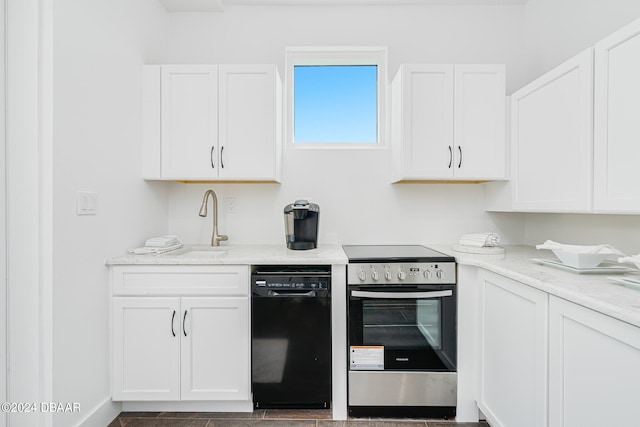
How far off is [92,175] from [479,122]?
2.32 meters

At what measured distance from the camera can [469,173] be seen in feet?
7.29

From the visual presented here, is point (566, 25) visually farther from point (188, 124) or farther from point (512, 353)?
point (188, 124)

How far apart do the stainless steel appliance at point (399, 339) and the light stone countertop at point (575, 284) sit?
0.94 ft

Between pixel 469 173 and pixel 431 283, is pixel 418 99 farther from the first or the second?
pixel 431 283

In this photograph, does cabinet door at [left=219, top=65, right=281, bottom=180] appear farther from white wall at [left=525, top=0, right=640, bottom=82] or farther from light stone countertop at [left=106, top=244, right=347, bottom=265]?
white wall at [left=525, top=0, right=640, bottom=82]

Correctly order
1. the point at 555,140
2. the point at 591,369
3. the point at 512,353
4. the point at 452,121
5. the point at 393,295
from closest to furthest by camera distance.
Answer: the point at 591,369 → the point at 512,353 → the point at 555,140 → the point at 393,295 → the point at 452,121

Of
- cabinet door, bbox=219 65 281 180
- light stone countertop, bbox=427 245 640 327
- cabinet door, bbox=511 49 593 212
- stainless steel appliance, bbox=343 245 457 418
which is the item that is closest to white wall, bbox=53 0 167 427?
cabinet door, bbox=219 65 281 180

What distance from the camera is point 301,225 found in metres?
2.21

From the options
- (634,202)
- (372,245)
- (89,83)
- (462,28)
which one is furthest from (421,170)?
(89,83)

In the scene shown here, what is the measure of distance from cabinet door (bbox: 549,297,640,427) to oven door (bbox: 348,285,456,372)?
659mm

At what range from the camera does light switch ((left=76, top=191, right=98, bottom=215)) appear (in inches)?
64.9

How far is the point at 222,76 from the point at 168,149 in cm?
60

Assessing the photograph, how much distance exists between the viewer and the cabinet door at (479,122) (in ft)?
7.23

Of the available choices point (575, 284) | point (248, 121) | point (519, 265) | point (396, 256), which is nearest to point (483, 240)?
point (519, 265)
